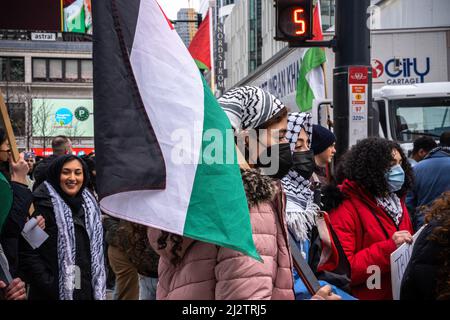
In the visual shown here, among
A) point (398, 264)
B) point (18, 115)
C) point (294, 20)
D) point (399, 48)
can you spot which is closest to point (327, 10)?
point (18, 115)

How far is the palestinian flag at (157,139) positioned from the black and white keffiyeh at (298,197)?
2.63 feet

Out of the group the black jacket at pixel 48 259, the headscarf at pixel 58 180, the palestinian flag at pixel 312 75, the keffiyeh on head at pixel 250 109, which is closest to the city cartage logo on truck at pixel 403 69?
the palestinian flag at pixel 312 75

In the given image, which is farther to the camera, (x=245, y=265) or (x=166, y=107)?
(x=166, y=107)

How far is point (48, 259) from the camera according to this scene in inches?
206

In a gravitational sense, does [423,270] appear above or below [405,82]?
below

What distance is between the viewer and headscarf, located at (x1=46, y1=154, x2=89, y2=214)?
217 inches

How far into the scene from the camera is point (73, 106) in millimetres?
59125

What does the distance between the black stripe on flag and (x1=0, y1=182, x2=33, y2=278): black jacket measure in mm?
2172

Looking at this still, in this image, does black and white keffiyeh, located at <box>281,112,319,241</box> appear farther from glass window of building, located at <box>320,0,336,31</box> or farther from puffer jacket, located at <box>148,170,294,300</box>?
glass window of building, located at <box>320,0,336,31</box>

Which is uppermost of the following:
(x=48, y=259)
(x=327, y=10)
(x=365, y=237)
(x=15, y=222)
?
Result: (x=327, y=10)

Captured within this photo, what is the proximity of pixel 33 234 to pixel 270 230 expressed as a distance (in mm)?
3012

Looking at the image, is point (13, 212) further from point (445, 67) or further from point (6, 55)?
point (6, 55)

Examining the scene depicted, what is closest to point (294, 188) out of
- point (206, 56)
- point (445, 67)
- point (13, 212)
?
point (13, 212)

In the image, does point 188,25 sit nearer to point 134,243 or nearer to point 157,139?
point 134,243
